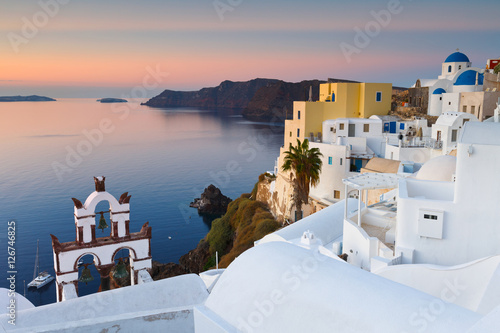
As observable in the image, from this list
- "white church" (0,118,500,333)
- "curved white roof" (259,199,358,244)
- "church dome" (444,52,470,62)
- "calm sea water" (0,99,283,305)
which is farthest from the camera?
"church dome" (444,52,470,62)

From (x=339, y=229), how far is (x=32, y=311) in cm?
1533

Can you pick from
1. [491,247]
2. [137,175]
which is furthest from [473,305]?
[137,175]

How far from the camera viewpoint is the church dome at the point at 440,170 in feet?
48.7

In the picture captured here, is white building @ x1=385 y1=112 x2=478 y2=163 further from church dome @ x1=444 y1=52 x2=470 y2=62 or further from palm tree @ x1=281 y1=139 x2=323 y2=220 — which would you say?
church dome @ x1=444 y1=52 x2=470 y2=62

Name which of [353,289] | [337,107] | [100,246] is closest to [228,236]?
[337,107]

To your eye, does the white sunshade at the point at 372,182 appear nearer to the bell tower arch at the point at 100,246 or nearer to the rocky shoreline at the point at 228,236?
the bell tower arch at the point at 100,246

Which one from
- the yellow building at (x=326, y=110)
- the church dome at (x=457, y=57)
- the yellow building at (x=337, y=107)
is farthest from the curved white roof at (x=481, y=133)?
the church dome at (x=457, y=57)

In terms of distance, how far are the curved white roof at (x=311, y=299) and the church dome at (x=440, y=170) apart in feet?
33.7

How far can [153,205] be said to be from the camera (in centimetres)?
5475

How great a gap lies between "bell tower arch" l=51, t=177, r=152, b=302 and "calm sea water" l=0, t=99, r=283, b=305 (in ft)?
54.2

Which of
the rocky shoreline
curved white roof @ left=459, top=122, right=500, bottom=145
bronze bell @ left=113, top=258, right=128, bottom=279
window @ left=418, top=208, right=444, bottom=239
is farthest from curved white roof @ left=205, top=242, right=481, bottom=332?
the rocky shoreline

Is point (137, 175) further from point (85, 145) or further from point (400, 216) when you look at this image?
point (400, 216)

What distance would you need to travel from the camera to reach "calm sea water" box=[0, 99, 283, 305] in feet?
146

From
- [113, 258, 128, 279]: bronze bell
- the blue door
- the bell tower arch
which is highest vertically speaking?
the blue door
